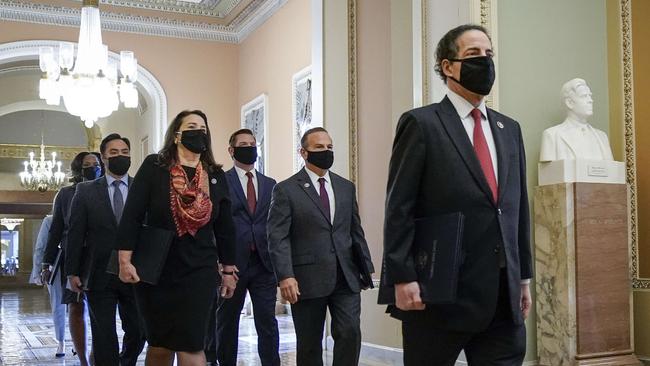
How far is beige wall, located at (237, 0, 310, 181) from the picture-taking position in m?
9.72

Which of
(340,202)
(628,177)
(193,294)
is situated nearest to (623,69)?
(628,177)

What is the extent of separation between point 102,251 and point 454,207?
288 cm

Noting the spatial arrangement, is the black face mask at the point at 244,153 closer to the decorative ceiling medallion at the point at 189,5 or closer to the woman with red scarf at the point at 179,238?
the woman with red scarf at the point at 179,238

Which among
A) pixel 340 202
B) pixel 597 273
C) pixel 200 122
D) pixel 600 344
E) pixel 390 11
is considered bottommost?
pixel 600 344

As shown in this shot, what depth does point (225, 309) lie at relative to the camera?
505cm

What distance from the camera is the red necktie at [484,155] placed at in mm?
2406

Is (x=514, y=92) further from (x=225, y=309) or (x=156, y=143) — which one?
(x=156, y=143)

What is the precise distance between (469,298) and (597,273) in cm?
298

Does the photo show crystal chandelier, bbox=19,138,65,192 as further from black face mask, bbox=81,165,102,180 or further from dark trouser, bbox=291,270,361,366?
dark trouser, bbox=291,270,361,366

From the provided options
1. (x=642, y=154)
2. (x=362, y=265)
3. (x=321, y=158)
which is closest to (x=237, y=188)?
(x=321, y=158)

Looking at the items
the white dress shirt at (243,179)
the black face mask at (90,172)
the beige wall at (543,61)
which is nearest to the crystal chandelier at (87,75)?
the black face mask at (90,172)

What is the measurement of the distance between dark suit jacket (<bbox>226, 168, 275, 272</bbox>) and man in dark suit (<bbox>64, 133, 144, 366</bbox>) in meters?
0.72

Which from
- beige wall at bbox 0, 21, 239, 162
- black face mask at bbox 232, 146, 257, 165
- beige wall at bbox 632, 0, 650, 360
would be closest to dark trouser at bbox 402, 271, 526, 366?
black face mask at bbox 232, 146, 257, 165

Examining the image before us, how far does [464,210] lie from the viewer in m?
2.35
